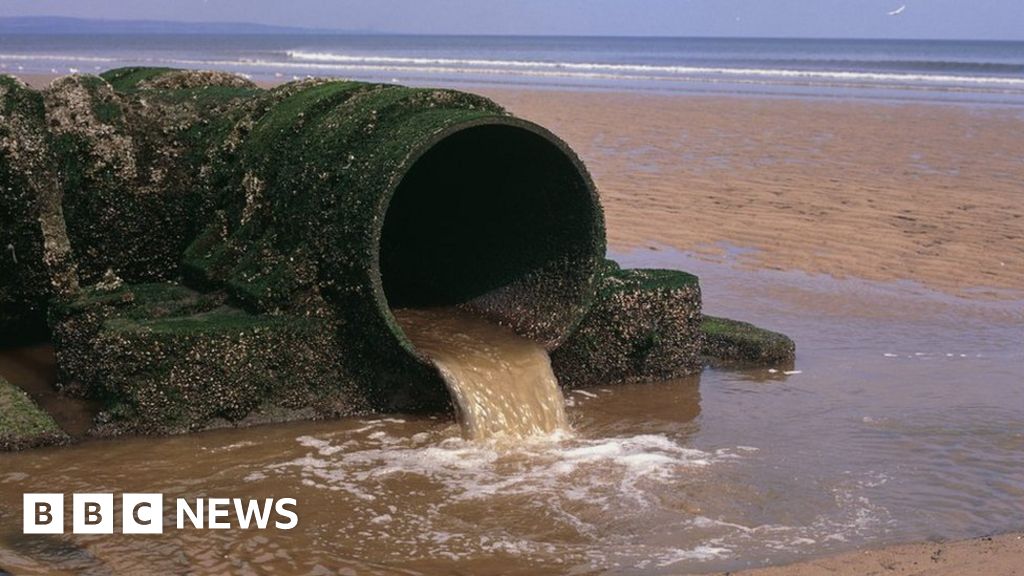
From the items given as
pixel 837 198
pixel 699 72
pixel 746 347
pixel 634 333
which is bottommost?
pixel 746 347

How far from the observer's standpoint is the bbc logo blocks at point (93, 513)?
5.43 meters

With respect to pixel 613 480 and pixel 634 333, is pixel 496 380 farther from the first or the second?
pixel 634 333

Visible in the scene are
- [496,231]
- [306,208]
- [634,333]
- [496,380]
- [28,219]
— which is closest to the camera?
[496,380]

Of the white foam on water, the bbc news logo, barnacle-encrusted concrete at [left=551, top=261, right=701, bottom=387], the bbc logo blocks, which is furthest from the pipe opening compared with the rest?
the white foam on water

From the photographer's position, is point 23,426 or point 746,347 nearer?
point 23,426

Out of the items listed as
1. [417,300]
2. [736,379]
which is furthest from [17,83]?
[736,379]

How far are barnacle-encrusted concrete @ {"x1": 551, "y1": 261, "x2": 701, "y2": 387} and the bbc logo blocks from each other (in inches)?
114

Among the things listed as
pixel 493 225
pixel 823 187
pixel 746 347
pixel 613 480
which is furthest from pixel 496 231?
pixel 823 187

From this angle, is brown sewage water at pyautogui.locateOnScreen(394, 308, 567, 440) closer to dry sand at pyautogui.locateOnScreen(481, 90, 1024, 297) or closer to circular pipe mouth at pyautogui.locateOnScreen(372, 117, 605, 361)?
circular pipe mouth at pyautogui.locateOnScreen(372, 117, 605, 361)

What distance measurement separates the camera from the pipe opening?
7.52 metres

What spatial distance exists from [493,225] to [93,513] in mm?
3368

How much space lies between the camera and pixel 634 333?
26.3ft

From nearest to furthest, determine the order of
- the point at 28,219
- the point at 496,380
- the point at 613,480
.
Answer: the point at 613,480, the point at 496,380, the point at 28,219

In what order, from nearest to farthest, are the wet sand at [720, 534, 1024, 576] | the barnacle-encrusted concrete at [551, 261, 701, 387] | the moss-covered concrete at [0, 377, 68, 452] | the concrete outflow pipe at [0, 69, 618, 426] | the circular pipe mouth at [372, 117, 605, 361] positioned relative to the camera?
the wet sand at [720, 534, 1024, 576]
the moss-covered concrete at [0, 377, 68, 452]
the concrete outflow pipe at [0, 69, 618, 426]
the circular pipe mouth at [372, 117, 605, 361]
the barnacle-encrusted concrete at [551, 261, 701, 387]
